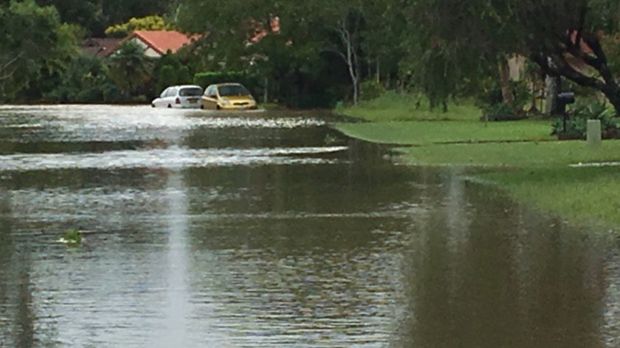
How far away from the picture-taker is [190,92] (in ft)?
230

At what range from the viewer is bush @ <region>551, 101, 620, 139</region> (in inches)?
1299

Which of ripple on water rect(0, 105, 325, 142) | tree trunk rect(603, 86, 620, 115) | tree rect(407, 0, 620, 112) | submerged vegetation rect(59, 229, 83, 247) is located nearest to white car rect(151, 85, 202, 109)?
ripple on water rect(0, 105, 325, 142)

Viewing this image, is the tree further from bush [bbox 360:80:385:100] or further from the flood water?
bush [bbox 360:80:385:100]

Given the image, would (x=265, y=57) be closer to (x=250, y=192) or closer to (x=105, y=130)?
(x=105, y=130)

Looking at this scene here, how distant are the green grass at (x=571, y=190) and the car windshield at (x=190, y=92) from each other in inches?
1817

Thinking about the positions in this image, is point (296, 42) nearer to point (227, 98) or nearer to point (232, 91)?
point (227, 98)

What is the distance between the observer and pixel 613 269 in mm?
13625

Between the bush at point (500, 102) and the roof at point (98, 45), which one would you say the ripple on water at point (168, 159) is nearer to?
the bush at point (500, 102)

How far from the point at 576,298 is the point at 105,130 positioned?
1340 inches

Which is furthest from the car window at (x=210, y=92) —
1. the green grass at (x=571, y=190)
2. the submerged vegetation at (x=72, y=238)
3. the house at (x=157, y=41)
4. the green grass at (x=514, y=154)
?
the submerged vegetation at (x=72, y=238)

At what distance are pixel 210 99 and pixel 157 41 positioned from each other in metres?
25.9

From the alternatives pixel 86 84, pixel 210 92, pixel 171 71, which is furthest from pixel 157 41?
pixel 210 92

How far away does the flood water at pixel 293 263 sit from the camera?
11.0 meters

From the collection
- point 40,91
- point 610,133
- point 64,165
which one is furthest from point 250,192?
point 40,91
